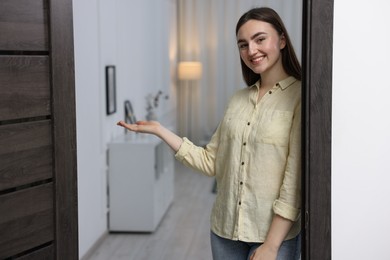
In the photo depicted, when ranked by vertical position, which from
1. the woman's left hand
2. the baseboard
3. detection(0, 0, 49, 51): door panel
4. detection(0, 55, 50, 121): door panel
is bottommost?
the baseboard

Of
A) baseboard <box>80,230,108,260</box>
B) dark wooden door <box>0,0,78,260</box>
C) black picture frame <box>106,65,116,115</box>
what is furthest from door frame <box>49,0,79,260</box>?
black picture frame <box>106,65,116,115</box>

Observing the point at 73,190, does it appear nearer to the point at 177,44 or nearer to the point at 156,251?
the point at 156,251

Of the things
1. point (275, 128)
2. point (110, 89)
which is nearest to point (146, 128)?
point (275, 128)

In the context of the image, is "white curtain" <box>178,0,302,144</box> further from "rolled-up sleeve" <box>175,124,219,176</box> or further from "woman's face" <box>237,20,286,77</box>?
"woman's face" <box>237,20,286,77</box>

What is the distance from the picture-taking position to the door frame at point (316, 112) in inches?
53.5

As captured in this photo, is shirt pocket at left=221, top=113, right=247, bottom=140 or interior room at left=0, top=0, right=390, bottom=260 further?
shirt pocket at left=221, top=113, right=247, bottom=140

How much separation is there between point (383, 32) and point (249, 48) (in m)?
0.32

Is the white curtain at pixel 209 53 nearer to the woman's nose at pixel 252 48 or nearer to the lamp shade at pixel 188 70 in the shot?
the lamp shade at pixel 188 70

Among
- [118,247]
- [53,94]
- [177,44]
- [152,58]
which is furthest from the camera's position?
[177,44]

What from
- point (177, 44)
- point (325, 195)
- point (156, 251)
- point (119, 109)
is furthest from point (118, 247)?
point (177, 44)

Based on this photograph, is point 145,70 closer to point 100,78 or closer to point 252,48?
point 100,78

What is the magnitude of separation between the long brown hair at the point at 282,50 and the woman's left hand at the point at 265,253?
0.45 meters

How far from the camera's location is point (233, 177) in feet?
4.93

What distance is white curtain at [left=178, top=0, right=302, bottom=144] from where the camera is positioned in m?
6.27
